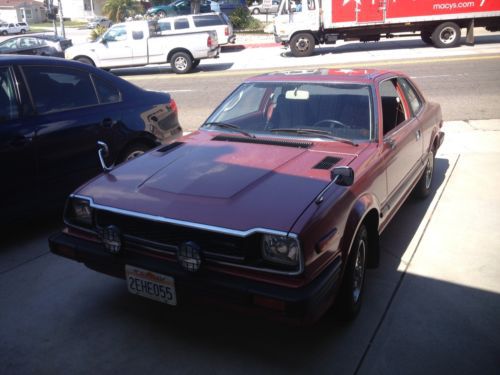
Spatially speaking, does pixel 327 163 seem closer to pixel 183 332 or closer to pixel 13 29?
pixel 183 332

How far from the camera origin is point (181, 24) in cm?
2139

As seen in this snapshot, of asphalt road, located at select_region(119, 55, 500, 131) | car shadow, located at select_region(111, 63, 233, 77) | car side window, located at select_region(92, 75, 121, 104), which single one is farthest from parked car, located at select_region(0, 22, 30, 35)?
car side window, located at select_region(92, 75, 121, 104)

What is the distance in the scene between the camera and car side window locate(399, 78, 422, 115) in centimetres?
502

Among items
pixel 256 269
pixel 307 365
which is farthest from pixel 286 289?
pixel 307 365

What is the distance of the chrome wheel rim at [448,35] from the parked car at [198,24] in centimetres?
924

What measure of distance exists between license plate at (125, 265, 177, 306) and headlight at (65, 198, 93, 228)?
1.68 ft

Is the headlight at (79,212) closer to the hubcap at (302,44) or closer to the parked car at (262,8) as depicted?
the hubcap at (302,44)

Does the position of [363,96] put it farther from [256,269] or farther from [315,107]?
[256,269]

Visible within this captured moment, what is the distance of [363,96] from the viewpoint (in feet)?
13.6

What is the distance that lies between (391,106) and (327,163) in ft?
4.73

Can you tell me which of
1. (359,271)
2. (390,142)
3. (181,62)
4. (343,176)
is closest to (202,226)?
(343,176)

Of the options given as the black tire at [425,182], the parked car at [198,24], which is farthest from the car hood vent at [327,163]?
the parked car at [198,24]

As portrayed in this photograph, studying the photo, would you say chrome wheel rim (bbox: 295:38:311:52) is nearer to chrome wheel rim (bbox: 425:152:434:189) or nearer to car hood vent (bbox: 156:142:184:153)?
chrome wheel rim (bbox: 425:152:434:189)

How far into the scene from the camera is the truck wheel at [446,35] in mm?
19938
